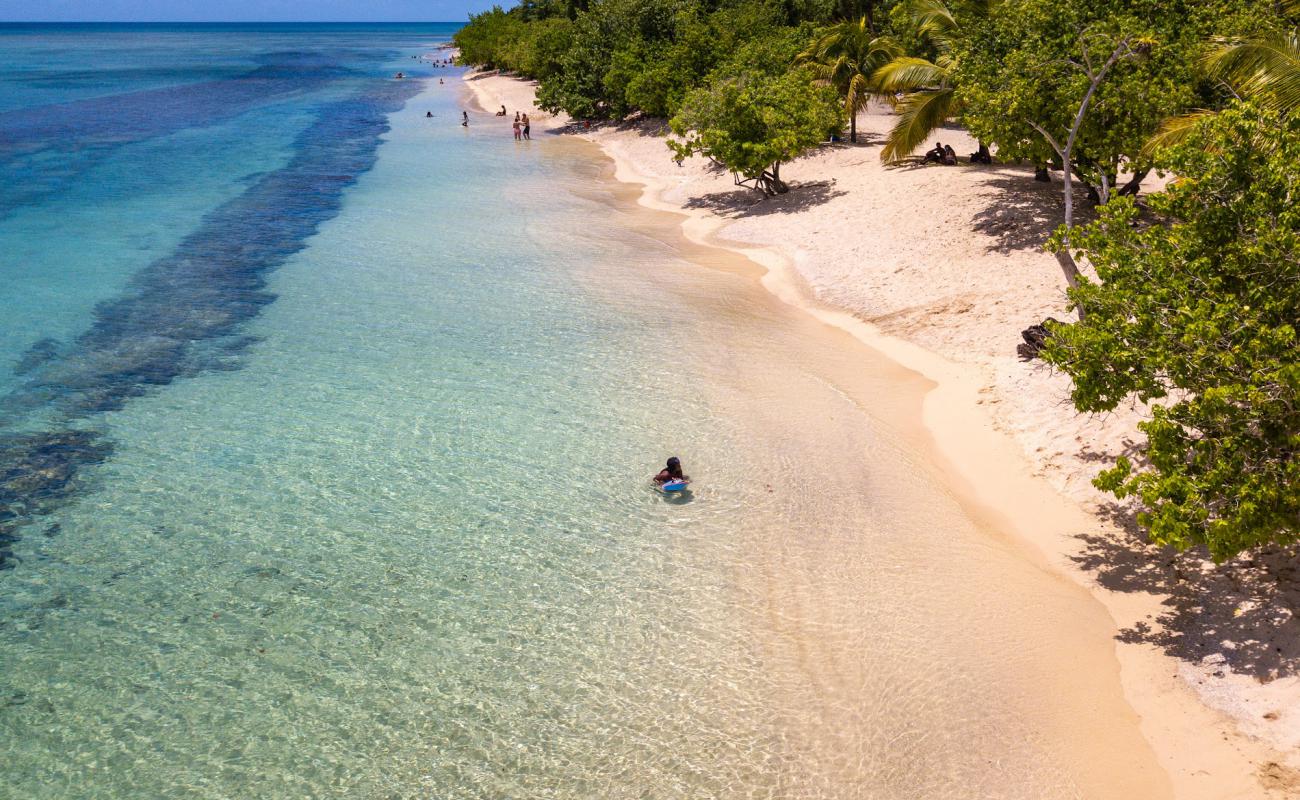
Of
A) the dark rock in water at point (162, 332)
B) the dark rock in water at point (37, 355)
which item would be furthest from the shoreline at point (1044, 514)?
the dark rock in water at point (37, 355)

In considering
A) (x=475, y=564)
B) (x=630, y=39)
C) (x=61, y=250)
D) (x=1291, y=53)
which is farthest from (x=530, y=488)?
(x=630, y=39)

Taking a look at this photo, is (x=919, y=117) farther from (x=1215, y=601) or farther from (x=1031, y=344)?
(x=1215, y=601)

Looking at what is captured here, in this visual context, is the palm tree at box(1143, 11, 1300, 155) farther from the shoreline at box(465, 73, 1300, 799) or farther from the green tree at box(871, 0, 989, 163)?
the green tree at box(871, 0, 989, 163)

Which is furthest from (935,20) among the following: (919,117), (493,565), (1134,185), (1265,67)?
(493,565)

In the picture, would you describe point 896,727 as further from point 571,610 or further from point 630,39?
point 630,39

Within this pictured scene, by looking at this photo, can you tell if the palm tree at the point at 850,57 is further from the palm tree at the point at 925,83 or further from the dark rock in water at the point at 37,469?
the dark rock in water at the point at 37,469
